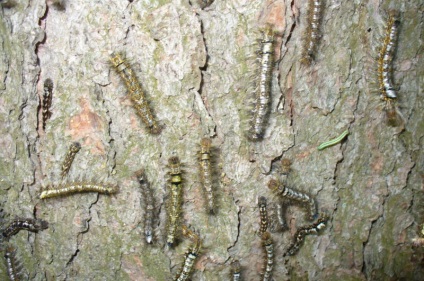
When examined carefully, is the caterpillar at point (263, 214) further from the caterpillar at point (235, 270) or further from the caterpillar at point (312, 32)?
the caterpillar at point (312, 32)

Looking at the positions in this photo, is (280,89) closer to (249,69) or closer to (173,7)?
(249,69)

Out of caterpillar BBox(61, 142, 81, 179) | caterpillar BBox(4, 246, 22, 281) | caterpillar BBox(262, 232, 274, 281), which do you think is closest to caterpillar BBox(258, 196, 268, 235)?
caterpillar BBox(262, 232, 274, 281)

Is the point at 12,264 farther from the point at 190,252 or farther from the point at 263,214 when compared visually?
the point at 263,214

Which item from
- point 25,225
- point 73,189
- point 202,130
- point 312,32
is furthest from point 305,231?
point 25,225

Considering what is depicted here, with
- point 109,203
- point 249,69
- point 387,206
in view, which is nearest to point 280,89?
point 249,69

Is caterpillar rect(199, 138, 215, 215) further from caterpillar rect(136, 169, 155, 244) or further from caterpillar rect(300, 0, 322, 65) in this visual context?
caterpillar rect(300, 0, 322, 65)

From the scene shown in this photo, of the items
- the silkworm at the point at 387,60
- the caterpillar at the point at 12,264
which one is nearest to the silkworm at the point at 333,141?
the silkworm at the point at 387,60

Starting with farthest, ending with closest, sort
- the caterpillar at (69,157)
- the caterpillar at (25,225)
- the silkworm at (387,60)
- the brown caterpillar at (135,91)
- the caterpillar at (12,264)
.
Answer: the caterpillar at (12,264)
the caterpillar at (25,225)
the caterpillar at (69,157)
the silkworm at (387,60)
the brown caterpillar at (135,91)
